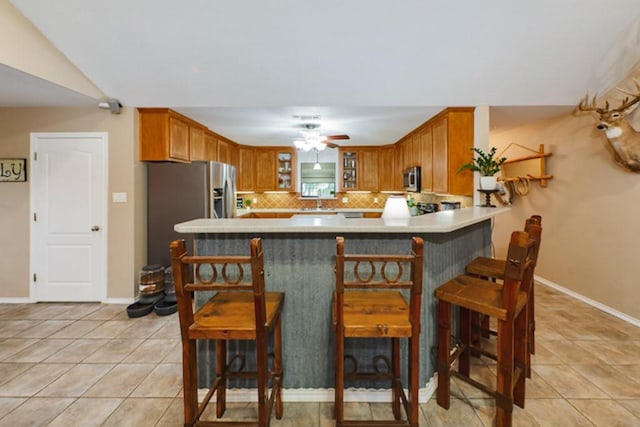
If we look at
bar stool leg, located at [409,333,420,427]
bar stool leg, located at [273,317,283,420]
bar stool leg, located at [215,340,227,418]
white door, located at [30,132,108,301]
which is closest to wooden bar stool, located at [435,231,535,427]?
bar stool leg, located at [409,333,420,427]

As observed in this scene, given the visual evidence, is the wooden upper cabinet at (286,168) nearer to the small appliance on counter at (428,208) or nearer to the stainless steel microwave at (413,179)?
the stainless steel microwave at (413,179)

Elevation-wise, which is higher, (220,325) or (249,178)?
(249,178)

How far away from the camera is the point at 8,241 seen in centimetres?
348

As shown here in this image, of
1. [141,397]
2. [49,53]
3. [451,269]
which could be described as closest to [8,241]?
[49,53]

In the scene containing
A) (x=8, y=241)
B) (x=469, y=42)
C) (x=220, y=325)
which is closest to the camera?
(x=220, y=325)

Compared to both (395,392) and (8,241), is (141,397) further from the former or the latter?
(8,241)

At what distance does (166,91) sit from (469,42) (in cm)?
317

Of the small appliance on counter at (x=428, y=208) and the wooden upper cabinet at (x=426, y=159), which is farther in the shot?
the small appliance on counter at (x=428, y=208)

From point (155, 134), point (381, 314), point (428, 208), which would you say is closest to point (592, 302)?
point (428, 208)

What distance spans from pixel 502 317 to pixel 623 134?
2.84 meters

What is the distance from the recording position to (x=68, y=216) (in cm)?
347

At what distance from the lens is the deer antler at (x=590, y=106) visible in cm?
298

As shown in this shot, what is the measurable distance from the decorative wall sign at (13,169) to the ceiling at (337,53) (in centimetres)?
65

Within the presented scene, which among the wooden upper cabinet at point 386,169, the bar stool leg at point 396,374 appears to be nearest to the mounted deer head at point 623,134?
the bar stool leg at point 396,374
